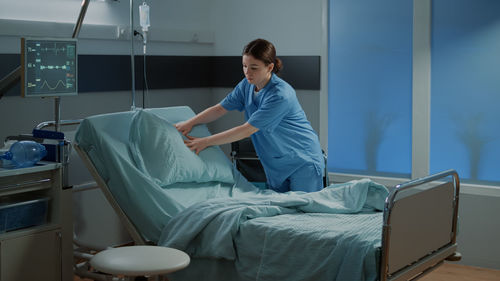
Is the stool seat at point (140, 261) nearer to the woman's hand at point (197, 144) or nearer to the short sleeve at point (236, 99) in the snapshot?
the woman's hand at point (197, 144)

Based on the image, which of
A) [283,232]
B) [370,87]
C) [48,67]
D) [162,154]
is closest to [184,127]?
[162,154]

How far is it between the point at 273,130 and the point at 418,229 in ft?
3.43

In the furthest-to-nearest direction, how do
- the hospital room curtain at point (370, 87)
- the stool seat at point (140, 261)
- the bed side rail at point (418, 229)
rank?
the hospital room curtain at point (370, 87) < the bed side rail at point (418, 229) < the stool seat at point (140, 261)

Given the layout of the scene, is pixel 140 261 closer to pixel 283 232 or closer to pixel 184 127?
pixel 283 232

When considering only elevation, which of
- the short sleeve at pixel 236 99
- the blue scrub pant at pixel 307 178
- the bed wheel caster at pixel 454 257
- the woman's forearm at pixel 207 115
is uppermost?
the short sleeve at pixel 236 99

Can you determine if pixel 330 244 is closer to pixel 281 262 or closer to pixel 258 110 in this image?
pixel 281 262

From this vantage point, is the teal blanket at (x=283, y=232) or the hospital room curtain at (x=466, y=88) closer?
the teal blanket at (x=283, y=232)

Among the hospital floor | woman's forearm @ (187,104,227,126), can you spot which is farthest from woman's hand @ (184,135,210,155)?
the hospital floor

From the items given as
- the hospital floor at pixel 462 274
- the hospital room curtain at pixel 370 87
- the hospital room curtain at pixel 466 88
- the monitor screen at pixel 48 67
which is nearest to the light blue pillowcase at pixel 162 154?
the monitor screen at pixel 48 67

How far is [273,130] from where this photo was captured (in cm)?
338

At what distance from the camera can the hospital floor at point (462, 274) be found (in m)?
3.84

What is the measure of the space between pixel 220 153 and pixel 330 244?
121 centimetres

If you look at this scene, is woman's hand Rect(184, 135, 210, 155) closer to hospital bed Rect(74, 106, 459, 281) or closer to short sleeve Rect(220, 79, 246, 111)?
hospital bed Rect(74, 106, 459, 281)

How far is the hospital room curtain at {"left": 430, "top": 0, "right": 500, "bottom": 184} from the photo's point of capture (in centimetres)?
399
